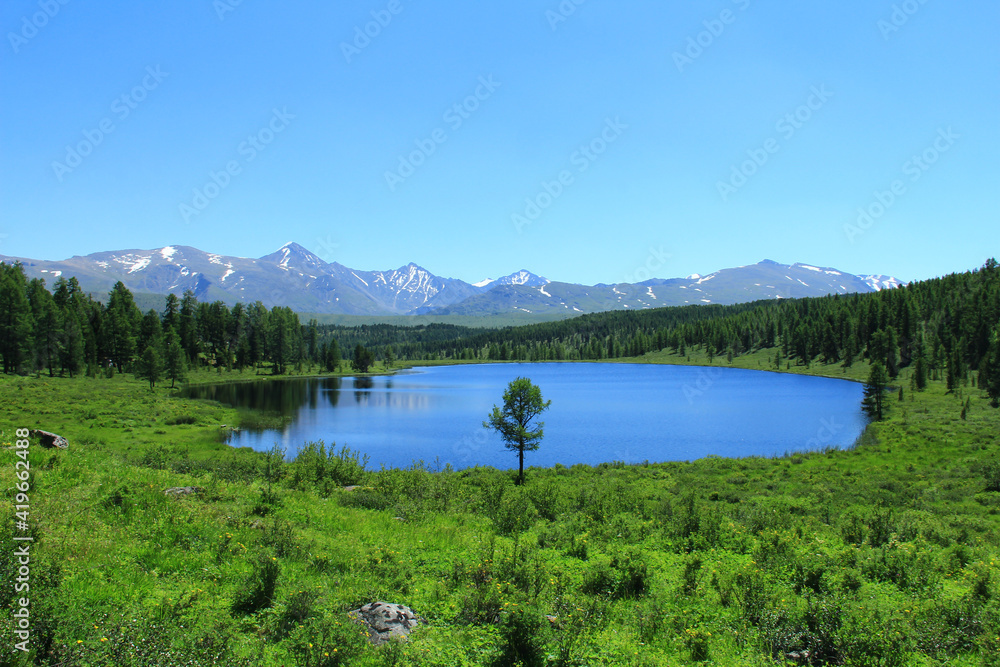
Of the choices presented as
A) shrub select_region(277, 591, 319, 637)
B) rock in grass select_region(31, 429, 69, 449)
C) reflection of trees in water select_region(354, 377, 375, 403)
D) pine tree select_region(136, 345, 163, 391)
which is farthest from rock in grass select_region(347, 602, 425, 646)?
reflection of trees in water select_region(354, 377, 375, 403)

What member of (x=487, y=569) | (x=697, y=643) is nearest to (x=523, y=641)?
(x=697, y=643)

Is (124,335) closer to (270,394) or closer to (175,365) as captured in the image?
(175,365)

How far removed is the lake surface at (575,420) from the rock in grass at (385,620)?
115 ft

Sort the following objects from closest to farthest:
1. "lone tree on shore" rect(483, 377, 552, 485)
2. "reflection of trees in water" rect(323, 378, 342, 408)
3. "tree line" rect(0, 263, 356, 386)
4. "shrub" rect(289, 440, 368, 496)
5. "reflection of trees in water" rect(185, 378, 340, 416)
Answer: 1. "shrub" rect(289, 440, 368, 496)
2. "lone tree on shore" rect(483, 377, 552, 485)
3. "tree line" rect(0, 263, 356, 386)
4. "reflection of trees in water" rect(185, 378, 340, 416)
5. "reflection of trees in water" rect(323, 378, 342, 408)

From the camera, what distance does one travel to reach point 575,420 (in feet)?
223

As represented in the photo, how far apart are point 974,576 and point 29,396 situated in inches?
2630

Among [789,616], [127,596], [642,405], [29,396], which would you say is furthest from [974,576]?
[642,405]

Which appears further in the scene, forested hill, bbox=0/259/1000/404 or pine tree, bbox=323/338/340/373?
pine tree, bbox=323/338/340/373

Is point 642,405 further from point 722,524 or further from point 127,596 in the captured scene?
point 127,596

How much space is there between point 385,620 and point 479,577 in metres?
2.58

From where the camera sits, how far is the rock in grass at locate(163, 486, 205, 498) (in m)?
15.2

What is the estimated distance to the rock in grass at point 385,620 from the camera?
848 cm

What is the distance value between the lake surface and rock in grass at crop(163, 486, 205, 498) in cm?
2769

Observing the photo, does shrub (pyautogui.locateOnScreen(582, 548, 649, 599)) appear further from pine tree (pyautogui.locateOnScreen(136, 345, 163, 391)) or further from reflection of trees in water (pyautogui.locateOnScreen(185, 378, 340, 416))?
pine tree (pyautogui.locateOnScreen(136, 345, 163, 391))
